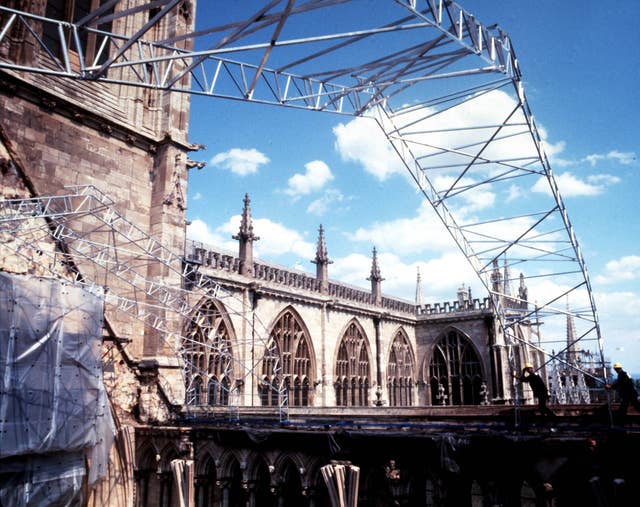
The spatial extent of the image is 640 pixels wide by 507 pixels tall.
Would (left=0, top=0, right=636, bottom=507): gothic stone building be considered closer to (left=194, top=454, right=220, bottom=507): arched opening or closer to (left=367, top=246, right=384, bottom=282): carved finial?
(left=194, top=454, right=220, bottom=507): arched opening

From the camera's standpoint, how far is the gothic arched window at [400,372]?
33812 mm

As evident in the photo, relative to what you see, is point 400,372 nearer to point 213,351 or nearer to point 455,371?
point 455,371

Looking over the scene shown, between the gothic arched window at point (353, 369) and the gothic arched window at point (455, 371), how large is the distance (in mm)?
5090

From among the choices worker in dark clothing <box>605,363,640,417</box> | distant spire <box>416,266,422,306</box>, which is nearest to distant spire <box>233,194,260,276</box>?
worker in dark clothing <box>605,363,640,417</box>

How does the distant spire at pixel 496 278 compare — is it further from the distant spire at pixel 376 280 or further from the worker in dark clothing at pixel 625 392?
the worker in dark clothing at pixel 625 392

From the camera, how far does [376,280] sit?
3322cm

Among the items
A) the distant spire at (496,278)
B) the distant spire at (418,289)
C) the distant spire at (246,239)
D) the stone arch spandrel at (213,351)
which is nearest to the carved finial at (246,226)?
the distant spire at (246,239)

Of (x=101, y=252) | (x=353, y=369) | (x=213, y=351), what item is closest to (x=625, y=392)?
(x=101, y=252)

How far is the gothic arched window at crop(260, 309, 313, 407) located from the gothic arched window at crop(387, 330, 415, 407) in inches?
312

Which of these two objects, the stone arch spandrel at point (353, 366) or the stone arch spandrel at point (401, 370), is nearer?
the stone arch spandrel at point (353, 366)

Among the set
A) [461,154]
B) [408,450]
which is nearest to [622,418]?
[408,450]

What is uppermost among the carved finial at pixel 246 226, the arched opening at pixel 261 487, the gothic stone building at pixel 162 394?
the carved finial at pixel 246 226

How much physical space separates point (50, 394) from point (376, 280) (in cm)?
2449

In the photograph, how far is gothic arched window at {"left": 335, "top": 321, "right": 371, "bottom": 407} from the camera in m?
29.5
